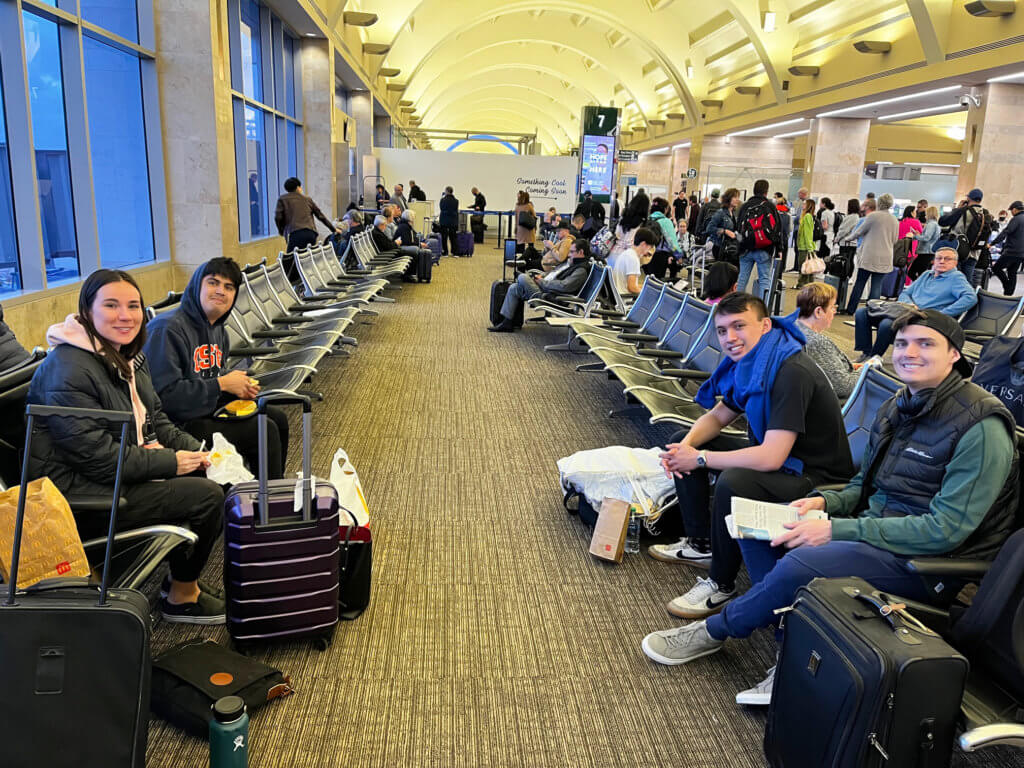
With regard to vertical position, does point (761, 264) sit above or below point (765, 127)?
below

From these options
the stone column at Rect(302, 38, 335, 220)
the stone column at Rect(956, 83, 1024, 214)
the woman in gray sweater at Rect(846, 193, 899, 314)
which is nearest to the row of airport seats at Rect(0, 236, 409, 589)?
the stone column at Rect(302, 38, 335, 220)

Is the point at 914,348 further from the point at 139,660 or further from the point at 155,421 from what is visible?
the point at 155,421

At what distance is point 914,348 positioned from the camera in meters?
2.25

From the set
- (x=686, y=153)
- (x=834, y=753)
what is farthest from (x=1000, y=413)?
(x=686, y=153)

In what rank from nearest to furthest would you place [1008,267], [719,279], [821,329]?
[821,329] < [719,279] < [1008,267]

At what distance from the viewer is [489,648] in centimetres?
277

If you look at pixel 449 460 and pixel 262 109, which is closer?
pixel 449 460

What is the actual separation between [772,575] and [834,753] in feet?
1.94

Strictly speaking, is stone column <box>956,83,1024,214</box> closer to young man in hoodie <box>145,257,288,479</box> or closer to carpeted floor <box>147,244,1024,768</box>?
carpeted floor <box>147,244,1024,768</box>

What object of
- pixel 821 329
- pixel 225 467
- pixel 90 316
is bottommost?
pixel 225 467

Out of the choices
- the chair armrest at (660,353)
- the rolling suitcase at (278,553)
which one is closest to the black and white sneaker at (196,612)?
the rolling suitcase at (278,553)

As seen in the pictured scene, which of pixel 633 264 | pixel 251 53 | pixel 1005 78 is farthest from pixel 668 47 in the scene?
pixel 633 264

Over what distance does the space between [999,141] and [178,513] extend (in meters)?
16.4

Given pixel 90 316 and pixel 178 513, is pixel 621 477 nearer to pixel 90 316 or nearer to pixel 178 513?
pixel 178 513
